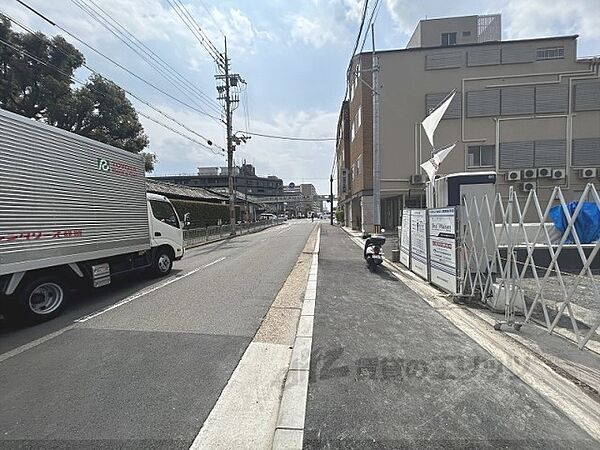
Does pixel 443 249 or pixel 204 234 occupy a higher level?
pixel 443 249

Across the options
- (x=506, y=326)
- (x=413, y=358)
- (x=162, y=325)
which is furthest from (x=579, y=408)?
(x=162, y=325)

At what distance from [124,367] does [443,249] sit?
608 cm

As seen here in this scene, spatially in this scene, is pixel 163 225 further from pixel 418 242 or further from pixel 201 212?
pixel 201 212

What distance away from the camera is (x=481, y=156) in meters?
22.4

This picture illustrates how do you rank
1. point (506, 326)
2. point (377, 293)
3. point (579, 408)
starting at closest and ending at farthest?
point (579, 408) → point (506, 326) → point (377, 293)

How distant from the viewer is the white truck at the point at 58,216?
16.0 feet

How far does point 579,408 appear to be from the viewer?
280cm

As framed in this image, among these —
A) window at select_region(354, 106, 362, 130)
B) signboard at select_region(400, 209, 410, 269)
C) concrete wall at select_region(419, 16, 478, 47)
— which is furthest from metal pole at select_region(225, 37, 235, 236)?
concrete wall at select_region(419, 16, 478, 47)

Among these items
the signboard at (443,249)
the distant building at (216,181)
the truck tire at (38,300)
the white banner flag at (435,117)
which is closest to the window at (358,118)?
the white banner flag at (435,117)

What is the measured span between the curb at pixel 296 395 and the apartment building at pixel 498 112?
1940cm

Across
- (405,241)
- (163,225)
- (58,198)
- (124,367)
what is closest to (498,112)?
(405,241)

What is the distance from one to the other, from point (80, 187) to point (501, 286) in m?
8.03

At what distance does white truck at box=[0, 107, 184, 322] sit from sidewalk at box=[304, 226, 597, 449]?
481 cm

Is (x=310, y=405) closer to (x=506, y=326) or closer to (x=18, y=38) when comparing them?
(x=506, y=326)
